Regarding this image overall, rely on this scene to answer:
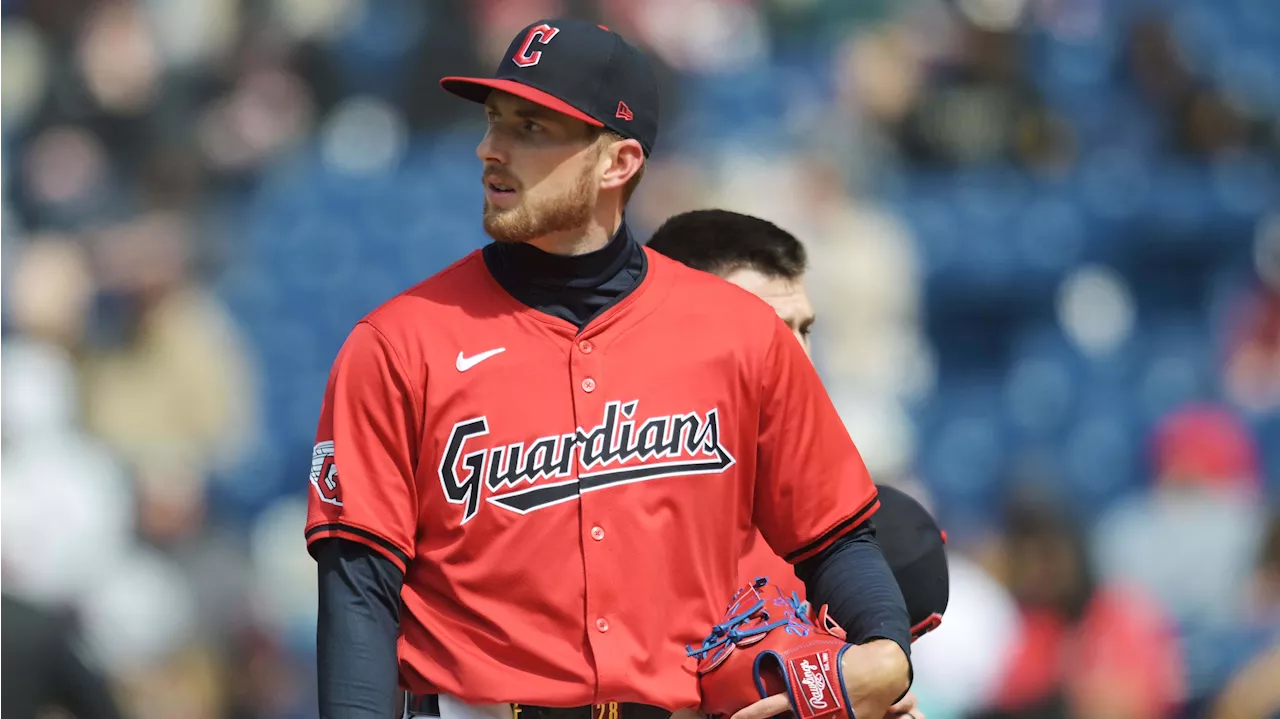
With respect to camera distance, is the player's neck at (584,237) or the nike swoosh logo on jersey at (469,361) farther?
the player's neck at (584,237)

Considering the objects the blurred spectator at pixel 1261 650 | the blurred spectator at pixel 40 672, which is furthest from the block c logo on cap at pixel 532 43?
the blurred spectator at pixel 1261 650

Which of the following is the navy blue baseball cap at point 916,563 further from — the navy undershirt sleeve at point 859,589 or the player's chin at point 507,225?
the player's chin at point 507,225

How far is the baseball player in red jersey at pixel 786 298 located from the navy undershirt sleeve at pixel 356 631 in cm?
68

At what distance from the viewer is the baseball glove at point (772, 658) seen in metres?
2.47

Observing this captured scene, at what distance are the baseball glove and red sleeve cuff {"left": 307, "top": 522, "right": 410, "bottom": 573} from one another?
0.44 meters

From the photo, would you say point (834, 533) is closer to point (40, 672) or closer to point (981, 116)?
point (40, 672)

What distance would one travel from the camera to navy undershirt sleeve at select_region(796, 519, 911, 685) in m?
2.55

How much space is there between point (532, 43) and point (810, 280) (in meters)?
5.69

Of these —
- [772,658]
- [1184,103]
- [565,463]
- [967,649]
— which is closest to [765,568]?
[772,658]

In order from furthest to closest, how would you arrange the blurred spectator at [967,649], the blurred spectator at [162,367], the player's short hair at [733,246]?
the blurred spectator at [162,367] → the blurred spectator at [967,649] → the player's short hair at [733,246]

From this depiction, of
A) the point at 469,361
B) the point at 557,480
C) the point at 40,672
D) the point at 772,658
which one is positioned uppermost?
the point at 469,361

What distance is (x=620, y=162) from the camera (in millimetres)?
2686

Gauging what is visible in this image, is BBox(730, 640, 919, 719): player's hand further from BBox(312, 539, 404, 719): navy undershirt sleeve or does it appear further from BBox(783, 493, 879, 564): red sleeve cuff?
BBox(312, 539, 404, 719): navy undershirt sleeve

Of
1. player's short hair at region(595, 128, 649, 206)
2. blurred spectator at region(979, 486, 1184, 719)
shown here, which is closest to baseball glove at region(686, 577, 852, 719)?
player's short hair at region(595, 128, 649, 206)
